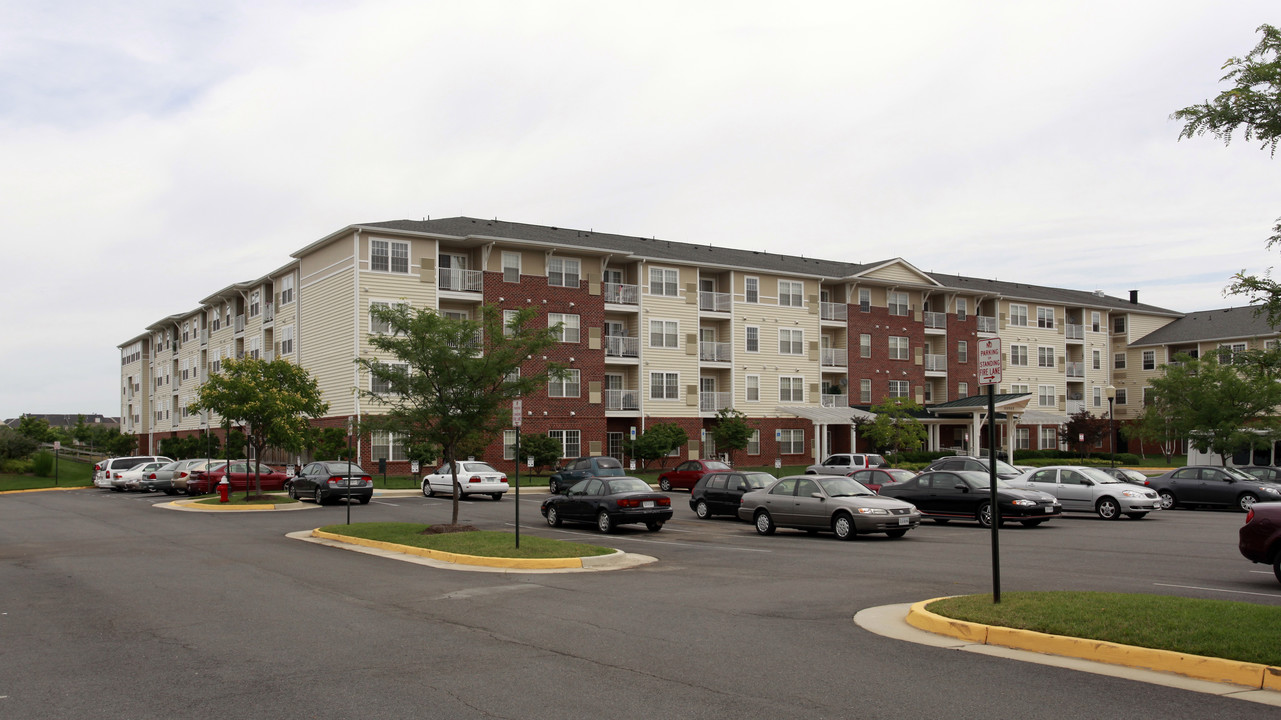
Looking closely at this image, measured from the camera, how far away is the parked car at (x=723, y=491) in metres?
26.6

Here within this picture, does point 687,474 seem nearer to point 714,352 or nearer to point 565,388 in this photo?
point 565,388

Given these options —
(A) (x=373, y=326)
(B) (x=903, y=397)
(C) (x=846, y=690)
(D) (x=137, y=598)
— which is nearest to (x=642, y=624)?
(C) (x=846, y=690)

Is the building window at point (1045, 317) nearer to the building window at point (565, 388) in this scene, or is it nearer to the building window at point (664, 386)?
the building window at point (664, 386)

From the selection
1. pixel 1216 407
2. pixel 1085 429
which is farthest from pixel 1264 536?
pixel 1085 429

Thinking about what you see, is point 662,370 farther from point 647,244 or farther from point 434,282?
point 434,282

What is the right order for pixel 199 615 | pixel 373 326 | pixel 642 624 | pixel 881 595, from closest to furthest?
1. pixel 642 624
2. pixel 199 615
3. pixel 881 595
4. pixel 373 326

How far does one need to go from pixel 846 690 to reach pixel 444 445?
1512 centimetres

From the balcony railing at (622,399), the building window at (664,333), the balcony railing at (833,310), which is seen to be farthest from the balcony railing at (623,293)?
the balcony railing at (833,310)

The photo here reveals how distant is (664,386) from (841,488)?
107 feet

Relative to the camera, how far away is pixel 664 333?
5447cm

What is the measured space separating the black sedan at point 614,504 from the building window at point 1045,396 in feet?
177

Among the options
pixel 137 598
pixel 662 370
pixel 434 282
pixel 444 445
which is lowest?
pixel 137 598

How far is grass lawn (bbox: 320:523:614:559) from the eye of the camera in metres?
17.4

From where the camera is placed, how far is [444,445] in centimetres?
2144
